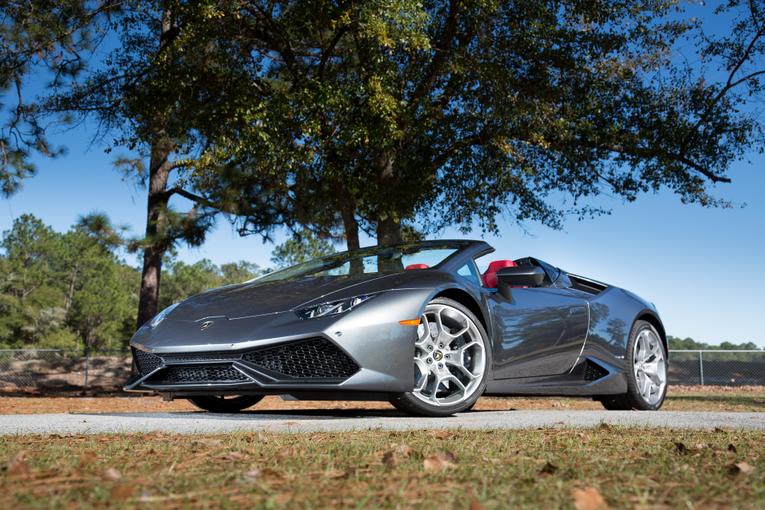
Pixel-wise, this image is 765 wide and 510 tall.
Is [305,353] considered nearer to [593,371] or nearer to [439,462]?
[439,462]

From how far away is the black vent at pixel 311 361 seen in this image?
4781 mm

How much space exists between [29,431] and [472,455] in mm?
2628

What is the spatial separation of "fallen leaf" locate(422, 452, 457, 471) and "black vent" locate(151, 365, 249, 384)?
2202mm

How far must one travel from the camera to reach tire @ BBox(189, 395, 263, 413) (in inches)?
254

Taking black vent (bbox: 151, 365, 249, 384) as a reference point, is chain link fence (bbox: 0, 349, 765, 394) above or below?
below

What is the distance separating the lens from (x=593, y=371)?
6.54 meters

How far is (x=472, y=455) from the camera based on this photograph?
3045 millimetres

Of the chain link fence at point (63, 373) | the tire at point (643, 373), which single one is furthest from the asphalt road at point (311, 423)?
the chain link fence at point (63, 373)

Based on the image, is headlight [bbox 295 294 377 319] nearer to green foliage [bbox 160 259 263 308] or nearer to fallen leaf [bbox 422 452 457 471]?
fallen leaf [bbox 422 452 457 471]

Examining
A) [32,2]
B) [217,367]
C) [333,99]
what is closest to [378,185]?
[333,99]

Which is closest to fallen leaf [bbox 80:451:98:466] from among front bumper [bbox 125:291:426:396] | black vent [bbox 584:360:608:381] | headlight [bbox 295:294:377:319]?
front bumper [bbox 125:291:426:396]

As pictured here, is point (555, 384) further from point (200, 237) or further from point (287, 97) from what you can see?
point (200, 237)

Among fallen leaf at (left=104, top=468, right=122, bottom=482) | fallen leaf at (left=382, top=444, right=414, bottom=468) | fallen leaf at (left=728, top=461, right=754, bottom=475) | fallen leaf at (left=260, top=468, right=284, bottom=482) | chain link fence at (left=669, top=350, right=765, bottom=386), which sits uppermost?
fallen leaf at (left=104, top=468, right=122, bottom=482)

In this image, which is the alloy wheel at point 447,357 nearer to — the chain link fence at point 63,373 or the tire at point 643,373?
the tire at point 643,373
